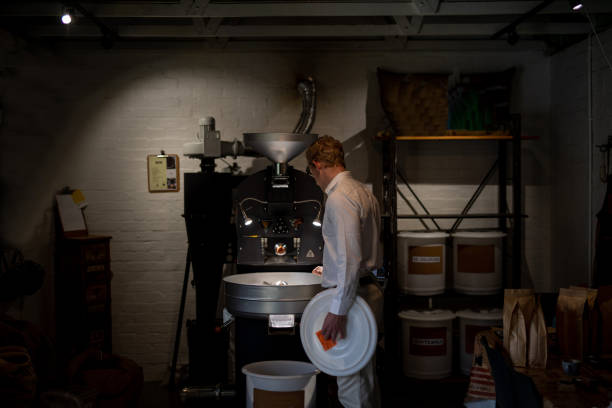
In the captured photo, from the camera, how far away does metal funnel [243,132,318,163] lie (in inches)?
135

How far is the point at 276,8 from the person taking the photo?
380 centimetres

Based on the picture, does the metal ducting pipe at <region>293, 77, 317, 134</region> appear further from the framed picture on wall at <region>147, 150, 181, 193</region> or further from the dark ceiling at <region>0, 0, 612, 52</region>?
the framed picture on wall at <region>147, 150, 181, 193</region>

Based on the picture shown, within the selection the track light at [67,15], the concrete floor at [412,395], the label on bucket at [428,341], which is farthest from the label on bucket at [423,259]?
the track light at [67,15]

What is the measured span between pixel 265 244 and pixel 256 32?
176 centimetres

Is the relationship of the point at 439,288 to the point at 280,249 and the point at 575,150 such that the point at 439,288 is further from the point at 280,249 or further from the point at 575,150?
the point at 575,150

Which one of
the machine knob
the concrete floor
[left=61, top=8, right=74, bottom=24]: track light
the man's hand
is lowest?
the concrete floor

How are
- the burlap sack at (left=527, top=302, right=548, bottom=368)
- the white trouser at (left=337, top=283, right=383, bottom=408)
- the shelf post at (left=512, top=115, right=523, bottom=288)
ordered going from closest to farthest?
the burlap sack at (left=527, top=302, right=548, bottom=368)
the white trouser at (left=337, top=283, right=383, bottom=408)
the shelf post at (left=512, top=115, right=523, bottom=288)

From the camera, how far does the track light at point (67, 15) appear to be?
3439mm

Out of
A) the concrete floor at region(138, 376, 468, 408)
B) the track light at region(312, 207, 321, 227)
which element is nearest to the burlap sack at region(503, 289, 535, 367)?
the track light at region(312, 207, 321, 227)

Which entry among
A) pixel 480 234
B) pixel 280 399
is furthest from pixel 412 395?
pixel 280 399

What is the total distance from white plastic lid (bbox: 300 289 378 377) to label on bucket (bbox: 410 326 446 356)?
164cm

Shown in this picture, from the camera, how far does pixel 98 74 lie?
460 centimetres

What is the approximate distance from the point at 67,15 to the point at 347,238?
240 centimetres

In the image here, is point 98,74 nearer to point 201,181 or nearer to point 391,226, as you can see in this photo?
point 201,181
